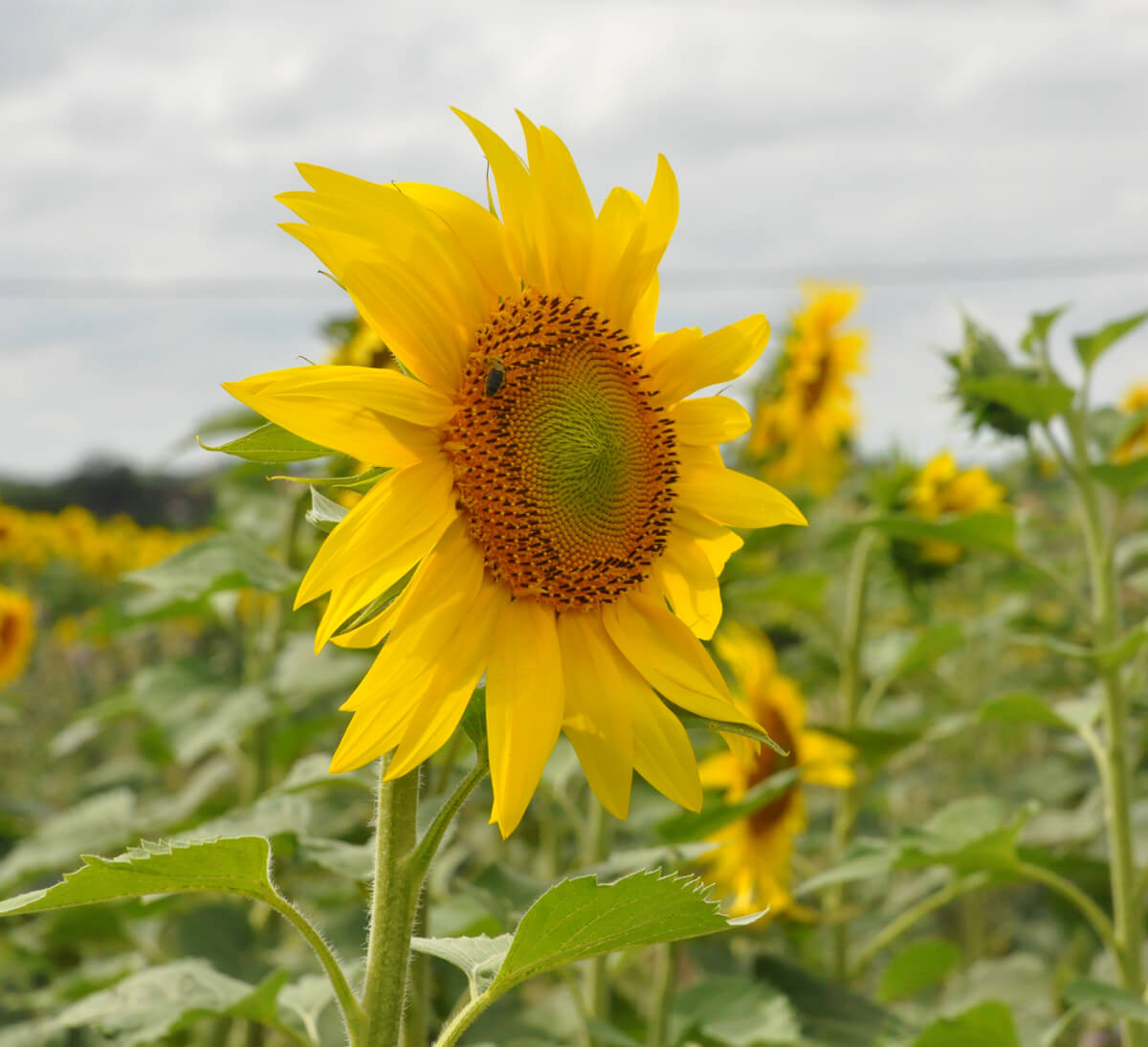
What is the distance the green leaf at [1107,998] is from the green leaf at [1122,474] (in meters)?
0.75

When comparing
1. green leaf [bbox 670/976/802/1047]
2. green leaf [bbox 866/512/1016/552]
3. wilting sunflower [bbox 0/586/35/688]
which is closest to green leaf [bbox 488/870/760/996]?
green leaf [bbox 670/976/802/1047]

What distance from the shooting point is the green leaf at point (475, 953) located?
880 millimetres

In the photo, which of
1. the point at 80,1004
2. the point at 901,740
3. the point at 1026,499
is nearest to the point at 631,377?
the point at 80,1004

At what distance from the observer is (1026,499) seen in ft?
16.2

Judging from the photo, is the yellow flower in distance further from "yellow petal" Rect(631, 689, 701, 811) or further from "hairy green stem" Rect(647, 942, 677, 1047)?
"yellow petal" Rect(631, 689, 701, 811)

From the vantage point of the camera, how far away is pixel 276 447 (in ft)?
2.85

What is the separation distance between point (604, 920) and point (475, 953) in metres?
0.15

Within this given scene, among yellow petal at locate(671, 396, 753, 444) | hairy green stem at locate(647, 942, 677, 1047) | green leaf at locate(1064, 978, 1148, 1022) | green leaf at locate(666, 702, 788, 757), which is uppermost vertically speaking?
yellow petal at locate(671, 396, 753, 444)

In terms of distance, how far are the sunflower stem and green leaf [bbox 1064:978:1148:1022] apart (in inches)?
38.5

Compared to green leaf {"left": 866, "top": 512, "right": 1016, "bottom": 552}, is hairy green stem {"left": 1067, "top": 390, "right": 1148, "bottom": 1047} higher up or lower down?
lower down

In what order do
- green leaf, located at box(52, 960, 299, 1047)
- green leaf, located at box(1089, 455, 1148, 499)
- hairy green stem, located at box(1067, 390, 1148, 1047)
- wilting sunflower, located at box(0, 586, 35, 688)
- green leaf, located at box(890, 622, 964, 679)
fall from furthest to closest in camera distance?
wilting sunflower, located at box(0, 586, 35, 688), green leaf, located at box(890, 622, 964, 679), green leaf, located at box(1089, 455, 1148, 499), hairy green stem, located at box(1067, 390, 1148, 1047), green leaf, located at box(52, 960, 299, 1047)

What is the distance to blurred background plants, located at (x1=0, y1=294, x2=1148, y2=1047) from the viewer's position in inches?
56.0

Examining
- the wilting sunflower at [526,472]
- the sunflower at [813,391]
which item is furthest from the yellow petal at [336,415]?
the sunflower at [813,391]

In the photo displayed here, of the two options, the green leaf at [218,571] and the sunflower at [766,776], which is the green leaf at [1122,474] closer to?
the sunflower at [766,776]
